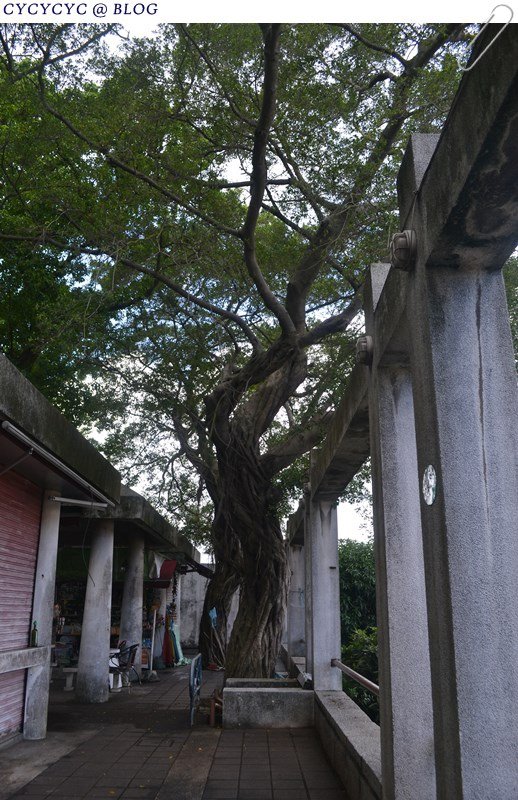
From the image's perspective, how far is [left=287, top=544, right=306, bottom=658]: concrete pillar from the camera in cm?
1266

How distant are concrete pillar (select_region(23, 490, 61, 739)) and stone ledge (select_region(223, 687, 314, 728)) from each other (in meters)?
2.05

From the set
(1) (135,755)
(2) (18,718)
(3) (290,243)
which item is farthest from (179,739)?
(3) (290,243)

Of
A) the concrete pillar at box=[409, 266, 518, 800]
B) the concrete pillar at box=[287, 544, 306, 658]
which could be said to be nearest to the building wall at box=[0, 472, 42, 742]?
the concrete pillar at box=[409, 266, 518, 800]

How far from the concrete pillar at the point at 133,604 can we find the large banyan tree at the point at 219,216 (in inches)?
108

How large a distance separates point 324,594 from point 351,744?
10.1 ft

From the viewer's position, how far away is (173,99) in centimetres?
740

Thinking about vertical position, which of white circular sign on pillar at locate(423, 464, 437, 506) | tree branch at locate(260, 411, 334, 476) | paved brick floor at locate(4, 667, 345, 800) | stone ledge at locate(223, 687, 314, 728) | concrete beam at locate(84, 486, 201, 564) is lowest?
paved brick floor at locate(4, 667, 345, 800)

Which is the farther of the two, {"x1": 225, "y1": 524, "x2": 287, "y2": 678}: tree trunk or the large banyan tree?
{"x1": 225, "y1": 524, "x2": 287, "y2": 678}: tree trunk

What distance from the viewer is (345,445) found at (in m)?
5.94

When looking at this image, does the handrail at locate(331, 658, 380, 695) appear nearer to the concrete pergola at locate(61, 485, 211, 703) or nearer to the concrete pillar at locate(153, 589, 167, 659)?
the concrete pergola at locate(61, 485, 211, 703)

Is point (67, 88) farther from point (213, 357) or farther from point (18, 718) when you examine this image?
point (18, 718)

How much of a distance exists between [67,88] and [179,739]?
23.8 ft

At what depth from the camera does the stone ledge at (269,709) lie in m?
7.73

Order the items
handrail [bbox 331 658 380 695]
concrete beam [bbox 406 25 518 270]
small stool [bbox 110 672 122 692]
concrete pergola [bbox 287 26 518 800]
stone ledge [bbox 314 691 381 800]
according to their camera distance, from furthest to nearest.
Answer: small stool [bbox 110 672 122 692] < handrail [bbox 331 658 380 695] < stone ledge [bbox 314 691 381 800] < concrete pergola [bbox 287 26 518 800] < concrete beam [bbox 406 25 518 270]
